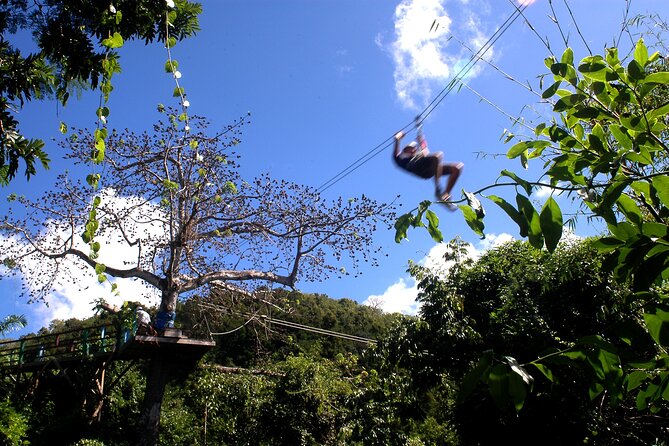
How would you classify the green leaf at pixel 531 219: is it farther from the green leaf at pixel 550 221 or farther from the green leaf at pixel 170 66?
the green leaf at pixel 170 66

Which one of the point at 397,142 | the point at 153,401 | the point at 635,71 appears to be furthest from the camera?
the point at 153,401

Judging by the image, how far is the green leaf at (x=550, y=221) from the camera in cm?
85

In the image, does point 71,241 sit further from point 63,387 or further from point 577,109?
point 577,109

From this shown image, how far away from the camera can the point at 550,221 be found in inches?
34.1

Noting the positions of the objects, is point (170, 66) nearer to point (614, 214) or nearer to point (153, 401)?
point (614, 214)

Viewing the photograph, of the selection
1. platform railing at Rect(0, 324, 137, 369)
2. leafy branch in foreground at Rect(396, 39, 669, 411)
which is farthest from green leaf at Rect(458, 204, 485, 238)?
platform railing at Rect(0, 324, 137, 369)

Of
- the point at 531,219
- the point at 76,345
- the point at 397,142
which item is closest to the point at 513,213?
the point at 531,219

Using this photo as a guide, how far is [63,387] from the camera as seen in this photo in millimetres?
11562

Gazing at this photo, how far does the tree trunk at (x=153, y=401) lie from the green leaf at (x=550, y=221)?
882cm

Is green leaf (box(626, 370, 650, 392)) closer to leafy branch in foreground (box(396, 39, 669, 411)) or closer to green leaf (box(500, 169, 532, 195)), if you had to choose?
leafy branch in foreground (box(396, 39, 669, 411))

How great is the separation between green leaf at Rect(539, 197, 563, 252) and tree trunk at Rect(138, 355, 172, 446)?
8818mm

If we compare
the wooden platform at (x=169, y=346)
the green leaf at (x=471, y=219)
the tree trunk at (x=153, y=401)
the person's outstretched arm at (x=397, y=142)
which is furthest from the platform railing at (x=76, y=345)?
the green leaf at (x=471, y=219)

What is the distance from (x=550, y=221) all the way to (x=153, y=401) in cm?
914

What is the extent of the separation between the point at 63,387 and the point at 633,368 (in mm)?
13107
